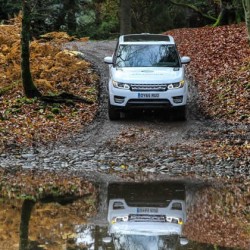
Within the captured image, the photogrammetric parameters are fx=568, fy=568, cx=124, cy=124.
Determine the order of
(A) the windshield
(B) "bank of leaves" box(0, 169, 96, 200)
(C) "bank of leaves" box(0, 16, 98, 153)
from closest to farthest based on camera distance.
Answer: (B) "bank of leaves" box(0, 169, 96, 200), (C) "bank of leaves" box(0, 16, 98, 153), (A) the windshield

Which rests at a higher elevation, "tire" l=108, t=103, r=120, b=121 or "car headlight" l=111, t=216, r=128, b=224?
"car headlight" l=111, t=216, r=128, b=224

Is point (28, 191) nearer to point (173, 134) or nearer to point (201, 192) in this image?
point (201, 192)

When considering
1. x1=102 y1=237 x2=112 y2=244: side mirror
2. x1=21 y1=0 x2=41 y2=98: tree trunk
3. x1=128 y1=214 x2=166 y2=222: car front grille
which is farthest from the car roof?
x1=102 y1=237 x2=112 y2=244: side mirror

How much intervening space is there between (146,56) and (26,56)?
3492 millimetres

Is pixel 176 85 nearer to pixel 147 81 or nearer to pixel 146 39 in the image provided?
pixel 147 81

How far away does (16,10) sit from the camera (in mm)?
33219

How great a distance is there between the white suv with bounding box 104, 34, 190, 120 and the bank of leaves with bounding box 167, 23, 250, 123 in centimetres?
171

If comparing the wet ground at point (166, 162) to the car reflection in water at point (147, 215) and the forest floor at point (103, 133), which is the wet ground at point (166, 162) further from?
the car reflection in water at point (147, 215)

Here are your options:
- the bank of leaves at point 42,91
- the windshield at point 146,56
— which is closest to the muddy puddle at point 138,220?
the bank of leaves at point 42,91

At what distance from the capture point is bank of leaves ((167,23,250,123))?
1608cm

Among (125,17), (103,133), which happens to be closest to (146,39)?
(103,133)

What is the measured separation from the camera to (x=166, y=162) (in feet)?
37.1

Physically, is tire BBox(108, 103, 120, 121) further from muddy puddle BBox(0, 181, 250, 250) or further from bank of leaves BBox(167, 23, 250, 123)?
muddy puddle BBox(0, 181, 250, 250)

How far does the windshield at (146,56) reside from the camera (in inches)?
600
